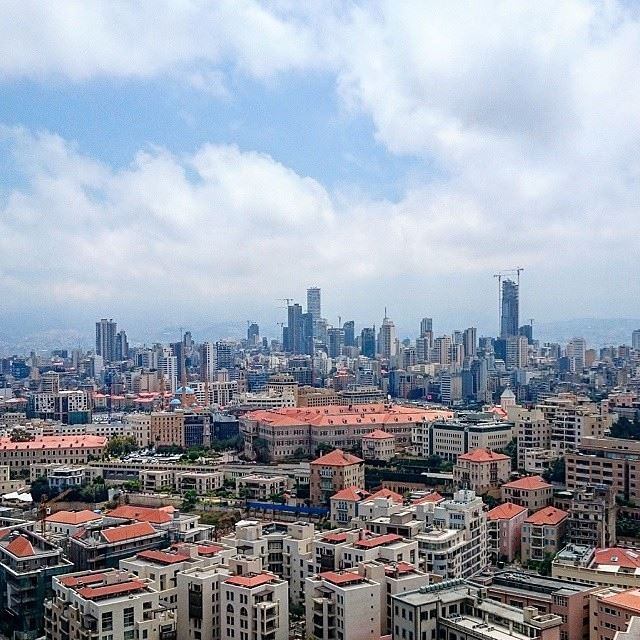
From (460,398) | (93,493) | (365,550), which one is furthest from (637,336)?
(365,550)

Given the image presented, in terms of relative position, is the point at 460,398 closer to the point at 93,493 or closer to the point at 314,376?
the point at 314,376

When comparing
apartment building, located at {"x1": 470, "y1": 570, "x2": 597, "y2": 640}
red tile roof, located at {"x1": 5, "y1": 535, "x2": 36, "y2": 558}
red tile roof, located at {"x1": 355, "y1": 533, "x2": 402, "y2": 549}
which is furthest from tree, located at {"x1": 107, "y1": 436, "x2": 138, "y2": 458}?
apartment building, located at {"x1": 470, "y1": 570, "x2": 597, "y2": 640}

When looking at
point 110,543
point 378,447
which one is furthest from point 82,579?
point 378,447

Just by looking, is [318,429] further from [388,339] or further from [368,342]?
[368,342]

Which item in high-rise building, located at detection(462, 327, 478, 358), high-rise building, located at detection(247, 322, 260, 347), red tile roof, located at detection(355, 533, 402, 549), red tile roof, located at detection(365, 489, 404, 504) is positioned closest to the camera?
red tile roof, located at detection(355, 533, 402, 549)

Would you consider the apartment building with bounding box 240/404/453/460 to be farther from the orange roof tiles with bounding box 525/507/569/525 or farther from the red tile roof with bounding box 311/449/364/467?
the orange roof tiles with bounding box 525/507/569/525

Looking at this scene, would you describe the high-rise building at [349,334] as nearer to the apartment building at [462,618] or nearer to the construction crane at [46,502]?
the construction crane at [46,502]

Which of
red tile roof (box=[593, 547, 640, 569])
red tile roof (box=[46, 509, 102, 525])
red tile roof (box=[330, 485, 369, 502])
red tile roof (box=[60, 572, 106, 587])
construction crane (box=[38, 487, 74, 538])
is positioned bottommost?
construction crane (box=[38, 487, 74, 538])
